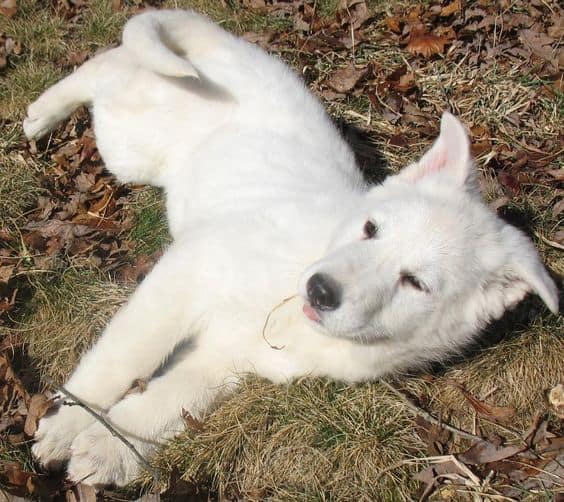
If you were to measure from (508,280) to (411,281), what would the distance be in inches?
20.0

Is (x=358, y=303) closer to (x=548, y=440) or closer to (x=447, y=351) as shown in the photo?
(x=447, y=351)

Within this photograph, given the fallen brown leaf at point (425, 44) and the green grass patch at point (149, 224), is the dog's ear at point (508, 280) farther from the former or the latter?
the fallen brown leaf at point (425, 44)

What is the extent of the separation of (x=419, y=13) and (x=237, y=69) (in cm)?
216

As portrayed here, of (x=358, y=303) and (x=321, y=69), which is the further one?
(x=321, y=69)

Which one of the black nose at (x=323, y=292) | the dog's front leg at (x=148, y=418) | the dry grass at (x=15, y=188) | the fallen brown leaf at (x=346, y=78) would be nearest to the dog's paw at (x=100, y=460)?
the dog's front leg at (x=148, y=418)

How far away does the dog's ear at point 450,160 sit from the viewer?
116 inches

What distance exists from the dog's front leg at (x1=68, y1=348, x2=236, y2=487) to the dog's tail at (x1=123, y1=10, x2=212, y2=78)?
5.07 feet

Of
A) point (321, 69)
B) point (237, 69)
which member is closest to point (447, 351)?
point (237, 69)

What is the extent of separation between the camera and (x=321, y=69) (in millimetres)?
5164

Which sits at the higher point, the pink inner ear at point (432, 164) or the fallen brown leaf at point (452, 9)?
the pink inner ear at point (432, 164)

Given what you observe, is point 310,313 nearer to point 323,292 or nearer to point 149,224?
point 323,292

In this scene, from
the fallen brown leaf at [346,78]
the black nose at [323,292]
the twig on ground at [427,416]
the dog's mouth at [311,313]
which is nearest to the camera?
the black nose at [323,292]

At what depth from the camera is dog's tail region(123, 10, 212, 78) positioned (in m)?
3.48

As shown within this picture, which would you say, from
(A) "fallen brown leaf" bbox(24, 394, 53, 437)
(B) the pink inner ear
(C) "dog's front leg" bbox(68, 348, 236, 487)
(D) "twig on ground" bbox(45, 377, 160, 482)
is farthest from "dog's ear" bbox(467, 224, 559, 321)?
(A) "fallen brown leaf" bbox(24, 394, 53, 437)
